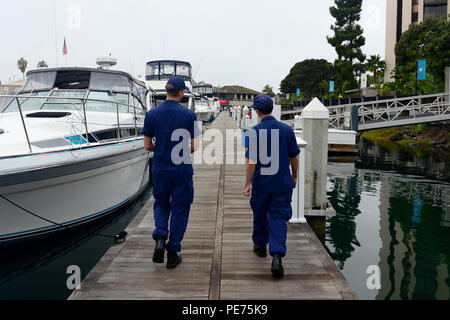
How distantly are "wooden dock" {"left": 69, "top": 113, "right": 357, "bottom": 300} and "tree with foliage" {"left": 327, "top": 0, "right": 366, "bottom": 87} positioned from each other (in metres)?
48.2

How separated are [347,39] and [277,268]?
167 feet

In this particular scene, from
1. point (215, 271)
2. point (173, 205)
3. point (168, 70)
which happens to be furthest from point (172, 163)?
point (168, 70)

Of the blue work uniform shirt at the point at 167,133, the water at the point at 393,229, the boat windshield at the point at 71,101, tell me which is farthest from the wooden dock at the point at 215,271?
the boat windshield at the point at 71,101

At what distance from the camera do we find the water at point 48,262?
211 inches

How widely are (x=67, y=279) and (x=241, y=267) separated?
2.79 m

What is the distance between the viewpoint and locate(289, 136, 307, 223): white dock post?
5781 mm

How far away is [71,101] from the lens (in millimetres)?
8586

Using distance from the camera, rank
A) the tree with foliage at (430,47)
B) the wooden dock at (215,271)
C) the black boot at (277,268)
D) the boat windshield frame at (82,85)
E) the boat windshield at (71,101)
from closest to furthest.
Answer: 1. the wooden dock at (215,271)
2. the black boot at (277,268)
3. the boat windshield at (71,101)
4. the boat windshield frame at (82,85)
5. the tree with foliage at (430,47)

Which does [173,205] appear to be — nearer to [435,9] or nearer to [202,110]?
[202,110]

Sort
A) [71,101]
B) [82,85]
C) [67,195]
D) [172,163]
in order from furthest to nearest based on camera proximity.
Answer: [82,85]
[71,101]
[67,195]
[172,163]

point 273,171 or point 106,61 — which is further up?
point 106,61

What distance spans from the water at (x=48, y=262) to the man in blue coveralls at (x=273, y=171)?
3.00 metres

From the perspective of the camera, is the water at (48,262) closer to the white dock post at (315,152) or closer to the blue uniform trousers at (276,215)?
the blue uniform trousers at (276,215)
